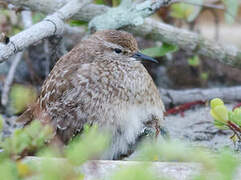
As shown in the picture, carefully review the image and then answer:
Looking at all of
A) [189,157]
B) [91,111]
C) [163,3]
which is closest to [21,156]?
[189,157]

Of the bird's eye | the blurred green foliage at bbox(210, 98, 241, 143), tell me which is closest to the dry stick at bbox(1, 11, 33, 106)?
the bird's eye

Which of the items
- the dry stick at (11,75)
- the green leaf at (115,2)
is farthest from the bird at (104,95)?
the green leaf at (115,2)

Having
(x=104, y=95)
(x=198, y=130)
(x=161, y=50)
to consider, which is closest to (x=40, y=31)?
(x=104, y=95)

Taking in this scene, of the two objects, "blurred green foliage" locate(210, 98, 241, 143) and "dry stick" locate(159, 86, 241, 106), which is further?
"dry stick" locate(159, 86, 241, 106)

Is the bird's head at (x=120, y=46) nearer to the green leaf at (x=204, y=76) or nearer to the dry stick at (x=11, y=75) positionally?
the dry stick at (x=11, y=75)

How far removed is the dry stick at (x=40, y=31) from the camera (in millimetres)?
3144

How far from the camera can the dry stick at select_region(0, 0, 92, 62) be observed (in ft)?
10.3

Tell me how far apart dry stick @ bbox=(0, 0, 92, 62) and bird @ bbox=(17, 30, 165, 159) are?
0.75 feet

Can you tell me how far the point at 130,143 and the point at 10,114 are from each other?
5.66 feet

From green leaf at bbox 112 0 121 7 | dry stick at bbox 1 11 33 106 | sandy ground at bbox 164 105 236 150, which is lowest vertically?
sandy ground at bbox 164 105 236 150

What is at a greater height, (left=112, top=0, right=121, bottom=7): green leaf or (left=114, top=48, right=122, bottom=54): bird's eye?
(left=112, top=0, right=121, bottom=7): green leaf

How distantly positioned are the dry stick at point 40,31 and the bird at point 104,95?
0.23m

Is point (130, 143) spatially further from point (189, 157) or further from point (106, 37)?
point (189, 157)

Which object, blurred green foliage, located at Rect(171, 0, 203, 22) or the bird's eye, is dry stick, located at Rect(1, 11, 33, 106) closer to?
the bird's eye
